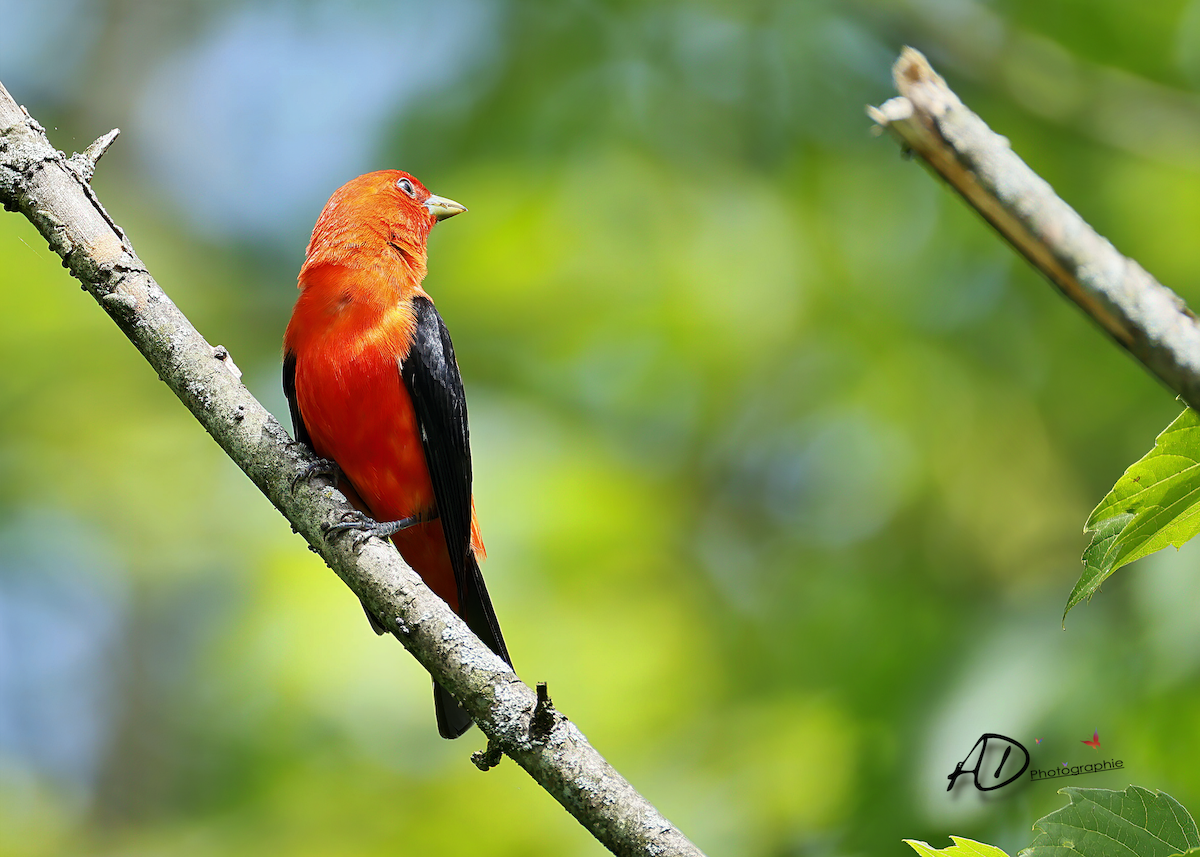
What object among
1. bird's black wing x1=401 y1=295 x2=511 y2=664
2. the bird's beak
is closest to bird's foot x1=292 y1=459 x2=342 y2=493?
bird's black wing x1=401 y1=295 x2=511 y2=664

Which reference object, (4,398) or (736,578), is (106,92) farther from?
(736,578)

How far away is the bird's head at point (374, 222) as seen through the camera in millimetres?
4688

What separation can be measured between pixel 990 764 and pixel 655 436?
4.54 meters

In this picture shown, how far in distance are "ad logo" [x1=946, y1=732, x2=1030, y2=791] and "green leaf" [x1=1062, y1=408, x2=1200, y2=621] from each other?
7.67ft

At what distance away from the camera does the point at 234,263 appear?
9305mm

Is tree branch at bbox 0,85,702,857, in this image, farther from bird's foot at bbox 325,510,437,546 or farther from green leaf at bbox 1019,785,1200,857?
green leaf at bbox 1019,785,1200,857

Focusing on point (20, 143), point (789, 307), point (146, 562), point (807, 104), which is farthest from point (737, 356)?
point (20, 143)

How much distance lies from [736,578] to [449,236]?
3987 mm

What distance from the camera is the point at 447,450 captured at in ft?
14.8

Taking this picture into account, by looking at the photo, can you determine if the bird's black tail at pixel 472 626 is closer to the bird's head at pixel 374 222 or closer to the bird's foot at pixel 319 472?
the bird's foot at pixel 319 472

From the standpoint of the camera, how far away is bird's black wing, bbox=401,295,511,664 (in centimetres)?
443

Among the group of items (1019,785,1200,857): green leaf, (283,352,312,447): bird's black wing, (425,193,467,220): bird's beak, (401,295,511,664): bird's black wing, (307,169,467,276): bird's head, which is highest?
(425,193,467,220): bird's beak

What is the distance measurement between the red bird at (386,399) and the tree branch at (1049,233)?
3076 mm

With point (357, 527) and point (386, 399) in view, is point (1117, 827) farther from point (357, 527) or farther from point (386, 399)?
point (386, 399)
